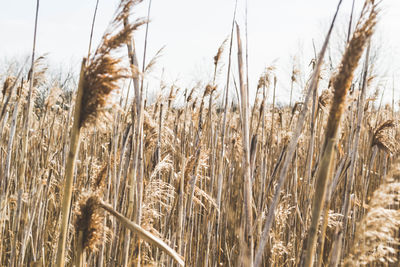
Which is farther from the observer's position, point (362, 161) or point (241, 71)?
point (362, 161)

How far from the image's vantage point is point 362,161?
7.47 ft

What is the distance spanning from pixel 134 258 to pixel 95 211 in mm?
721

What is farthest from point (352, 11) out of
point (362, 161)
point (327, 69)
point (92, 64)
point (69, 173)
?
point (362, 161)

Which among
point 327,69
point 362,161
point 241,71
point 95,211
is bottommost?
point 95,211

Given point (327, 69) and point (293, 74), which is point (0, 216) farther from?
point (293, 74)

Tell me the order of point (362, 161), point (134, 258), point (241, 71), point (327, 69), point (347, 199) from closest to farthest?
point (241, 71)
point (347, 199)
point (134, 258)
point (327, 69)
point (362, 161)

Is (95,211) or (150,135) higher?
(150,135)

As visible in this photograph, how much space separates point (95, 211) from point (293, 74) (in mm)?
2665

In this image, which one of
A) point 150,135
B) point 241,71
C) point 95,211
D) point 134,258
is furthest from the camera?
point 150,135

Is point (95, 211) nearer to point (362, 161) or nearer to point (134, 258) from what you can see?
point (134, 258)

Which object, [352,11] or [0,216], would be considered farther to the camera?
[0,216]

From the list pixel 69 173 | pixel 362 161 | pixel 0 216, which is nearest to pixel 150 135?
pixel 0 216

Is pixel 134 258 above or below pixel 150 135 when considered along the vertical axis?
below

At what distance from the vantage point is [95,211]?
763 millimetres
